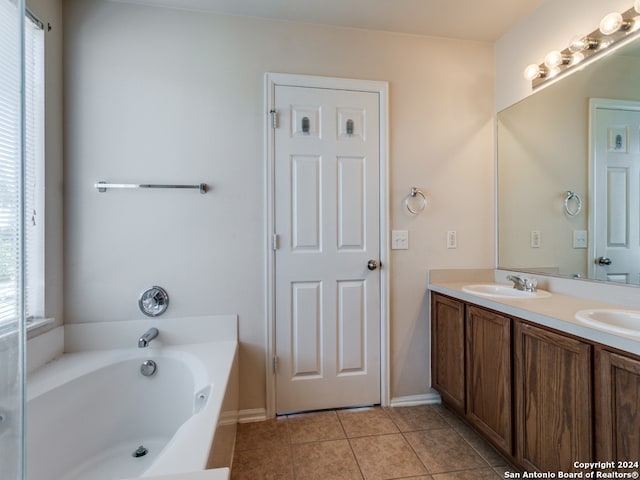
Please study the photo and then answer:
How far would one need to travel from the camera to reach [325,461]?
1.52 meters

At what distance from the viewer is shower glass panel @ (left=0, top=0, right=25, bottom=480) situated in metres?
0.56

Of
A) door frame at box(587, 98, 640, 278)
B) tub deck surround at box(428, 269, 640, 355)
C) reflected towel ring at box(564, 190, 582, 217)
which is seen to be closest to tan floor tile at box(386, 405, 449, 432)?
tub deck surround at box(428, 269, 640, 355)

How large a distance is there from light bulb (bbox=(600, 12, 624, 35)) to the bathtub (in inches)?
95.7

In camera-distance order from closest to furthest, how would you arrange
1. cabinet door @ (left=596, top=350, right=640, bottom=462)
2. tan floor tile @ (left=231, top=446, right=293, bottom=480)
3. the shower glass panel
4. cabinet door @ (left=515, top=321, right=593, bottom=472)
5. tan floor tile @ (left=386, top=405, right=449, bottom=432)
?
the shower glass panel → cabinet door @ (left=596, top=350, right=640, bottom=462) → cabinet door @ (left=515, top=321, right=593, bottom=472) → tan floor tile @ (left=231, top=446, right=293, bottom=480) → tan floor tile @ (left=386, top=405, right=449, bottom=432)

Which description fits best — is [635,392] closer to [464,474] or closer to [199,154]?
[464,474]

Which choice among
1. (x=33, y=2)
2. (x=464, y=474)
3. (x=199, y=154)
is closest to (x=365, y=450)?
(x=464, y=474)

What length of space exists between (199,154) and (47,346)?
1335mm

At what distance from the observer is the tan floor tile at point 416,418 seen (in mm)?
1815

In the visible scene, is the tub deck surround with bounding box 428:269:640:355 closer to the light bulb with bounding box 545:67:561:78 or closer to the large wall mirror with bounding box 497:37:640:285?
the large wall mirror with bounding box 497:37:640:285

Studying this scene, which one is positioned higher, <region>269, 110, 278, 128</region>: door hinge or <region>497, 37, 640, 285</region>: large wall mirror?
<region>269, 110, 278, 128</region>: door hinge

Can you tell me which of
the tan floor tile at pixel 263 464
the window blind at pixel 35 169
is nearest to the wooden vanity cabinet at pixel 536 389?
the tan floor tile at pixel 263 464

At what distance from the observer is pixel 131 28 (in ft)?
5.73

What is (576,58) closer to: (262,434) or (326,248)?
(326,248)

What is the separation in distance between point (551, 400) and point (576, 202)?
108cm
